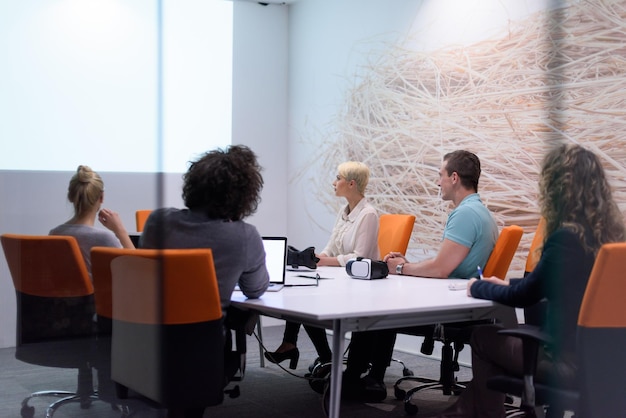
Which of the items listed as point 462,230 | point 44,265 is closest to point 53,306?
point 44,265

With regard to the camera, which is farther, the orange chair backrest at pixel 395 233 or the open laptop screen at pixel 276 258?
the orange chair backrest at pixel 395 233

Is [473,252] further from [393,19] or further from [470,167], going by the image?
[393,19]

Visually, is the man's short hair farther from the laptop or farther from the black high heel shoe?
the black high heel shoe

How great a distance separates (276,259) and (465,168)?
1.10m

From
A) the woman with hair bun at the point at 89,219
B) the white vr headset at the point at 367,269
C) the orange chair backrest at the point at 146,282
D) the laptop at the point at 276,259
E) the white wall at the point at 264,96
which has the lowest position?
the white vr headset at the point at 367,269

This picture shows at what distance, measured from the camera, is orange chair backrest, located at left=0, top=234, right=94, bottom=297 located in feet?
6.91

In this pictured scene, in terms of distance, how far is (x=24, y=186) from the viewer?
6.64ft

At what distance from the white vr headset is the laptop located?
0.49 meters

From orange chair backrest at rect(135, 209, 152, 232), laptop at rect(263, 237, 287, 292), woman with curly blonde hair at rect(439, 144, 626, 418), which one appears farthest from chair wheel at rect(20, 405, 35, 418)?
woman with curly blonde hair at rect(439, 144, 626, 418)

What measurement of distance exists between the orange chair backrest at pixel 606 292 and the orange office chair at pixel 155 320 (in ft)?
4.07

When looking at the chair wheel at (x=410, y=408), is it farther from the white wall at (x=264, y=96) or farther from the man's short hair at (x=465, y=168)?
the white wall at (x=264, y=96)

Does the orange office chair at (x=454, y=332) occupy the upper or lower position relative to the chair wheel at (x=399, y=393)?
upper

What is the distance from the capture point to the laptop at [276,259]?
339 centimetres

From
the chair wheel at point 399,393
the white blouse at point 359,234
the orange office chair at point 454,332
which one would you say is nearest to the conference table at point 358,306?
the orange office chair at point 454,332
